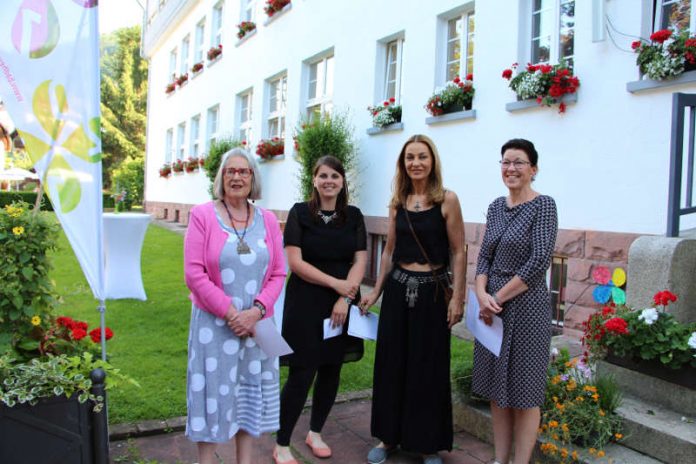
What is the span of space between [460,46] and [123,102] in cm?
3998

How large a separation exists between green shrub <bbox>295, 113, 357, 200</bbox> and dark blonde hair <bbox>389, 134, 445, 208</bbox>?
5.89m

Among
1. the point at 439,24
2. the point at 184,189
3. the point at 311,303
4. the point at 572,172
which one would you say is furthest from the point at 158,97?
the point at 311,303

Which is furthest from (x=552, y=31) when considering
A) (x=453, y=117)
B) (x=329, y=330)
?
(x=329, y=330)

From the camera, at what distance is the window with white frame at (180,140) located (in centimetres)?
2066

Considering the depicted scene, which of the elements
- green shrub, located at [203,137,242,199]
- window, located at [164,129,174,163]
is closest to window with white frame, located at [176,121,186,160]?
window, located at [164,129,174,163]

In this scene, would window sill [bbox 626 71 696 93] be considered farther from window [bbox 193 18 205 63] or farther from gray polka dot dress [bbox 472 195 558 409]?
window [bbox 193 18 205 63]

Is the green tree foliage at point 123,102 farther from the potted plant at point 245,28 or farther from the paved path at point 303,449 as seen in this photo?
the paved path at point 303,449

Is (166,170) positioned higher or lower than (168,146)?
lower

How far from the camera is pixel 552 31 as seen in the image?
6461 millimetres

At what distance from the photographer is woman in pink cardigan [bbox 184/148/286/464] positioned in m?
2.90

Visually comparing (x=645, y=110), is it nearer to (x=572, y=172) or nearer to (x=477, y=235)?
(x=572, y=172)

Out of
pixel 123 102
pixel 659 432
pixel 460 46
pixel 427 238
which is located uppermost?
pixel 123 102

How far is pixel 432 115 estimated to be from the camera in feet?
25.9

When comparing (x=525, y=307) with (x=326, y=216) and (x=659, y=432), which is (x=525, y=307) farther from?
(x=326, y=216)
